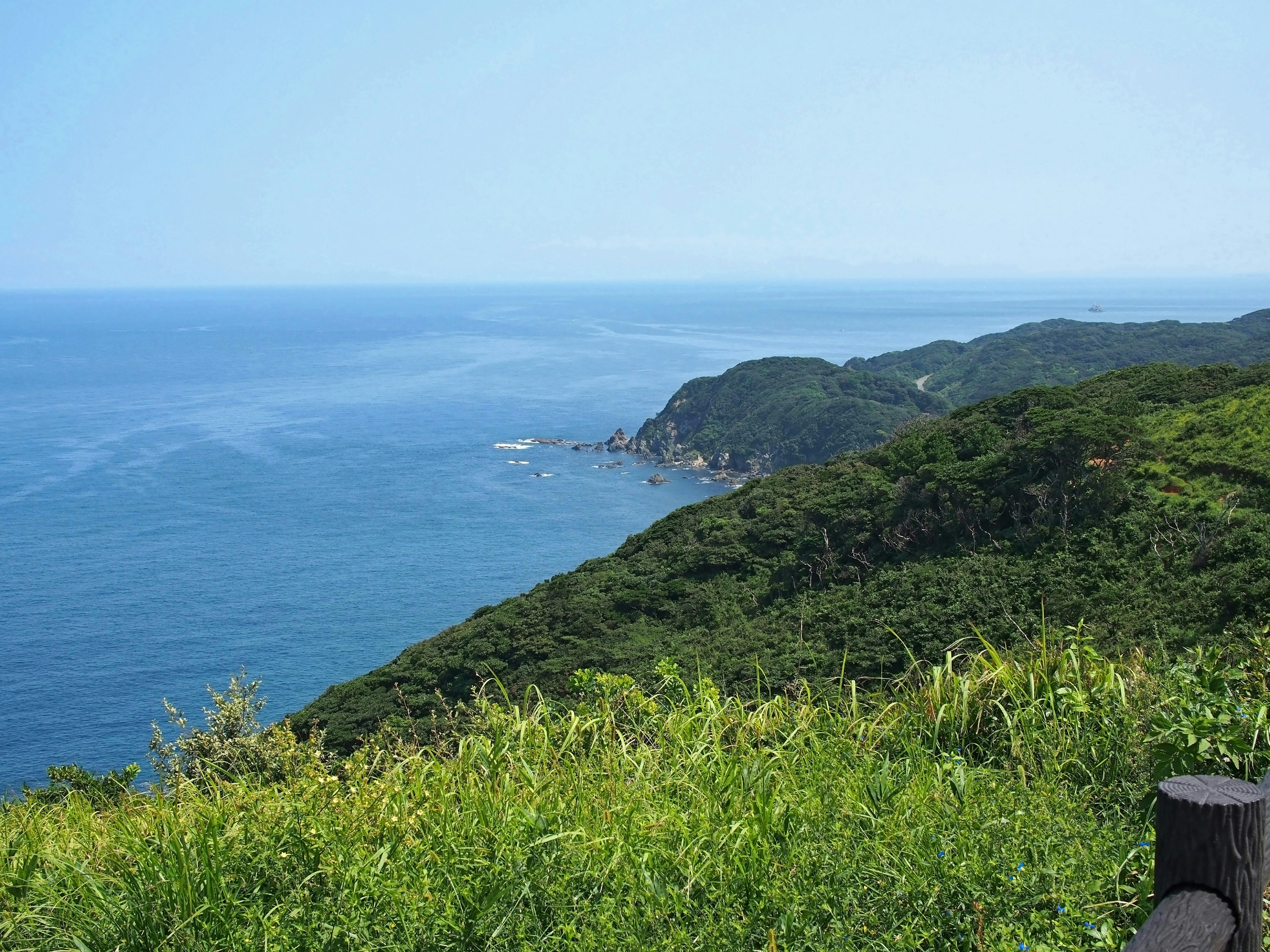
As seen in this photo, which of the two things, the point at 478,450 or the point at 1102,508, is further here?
the point at 478,450

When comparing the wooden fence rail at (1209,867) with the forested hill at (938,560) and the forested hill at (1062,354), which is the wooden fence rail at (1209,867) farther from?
the forested hill at (1062,354)

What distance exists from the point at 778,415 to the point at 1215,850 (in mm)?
75356

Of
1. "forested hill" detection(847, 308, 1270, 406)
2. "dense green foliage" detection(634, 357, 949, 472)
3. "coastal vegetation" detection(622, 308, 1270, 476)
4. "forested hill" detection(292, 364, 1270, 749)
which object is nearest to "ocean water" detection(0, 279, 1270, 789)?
"dense green foliage" detection(634, 357, 949, 472)

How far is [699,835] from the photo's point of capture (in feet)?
9.78

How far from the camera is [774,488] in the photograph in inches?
1194

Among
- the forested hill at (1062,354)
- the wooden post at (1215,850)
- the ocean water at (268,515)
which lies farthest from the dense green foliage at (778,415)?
the wooden post at (1215,850)

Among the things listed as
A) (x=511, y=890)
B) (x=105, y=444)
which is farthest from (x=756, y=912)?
(x=105, y=444)

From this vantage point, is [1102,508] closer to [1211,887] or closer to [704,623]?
[704,623]

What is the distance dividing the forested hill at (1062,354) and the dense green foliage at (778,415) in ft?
25.4

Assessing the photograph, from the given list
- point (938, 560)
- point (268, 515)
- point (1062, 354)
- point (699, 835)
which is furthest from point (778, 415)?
point (699, 835)

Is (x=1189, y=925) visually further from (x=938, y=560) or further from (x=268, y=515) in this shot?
(x=268, y=515)

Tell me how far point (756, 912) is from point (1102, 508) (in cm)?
2004

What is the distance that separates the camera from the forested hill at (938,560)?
17.3 m

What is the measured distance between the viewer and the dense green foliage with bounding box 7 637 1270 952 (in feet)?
8.24
